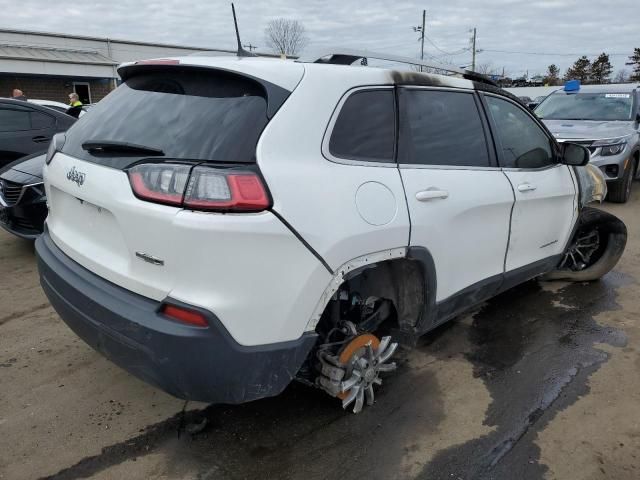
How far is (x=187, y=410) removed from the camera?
9.50 feet

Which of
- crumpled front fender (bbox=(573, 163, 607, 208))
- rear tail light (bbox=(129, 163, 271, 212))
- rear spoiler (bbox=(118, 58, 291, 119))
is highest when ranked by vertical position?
rear spoiler (bbox=(118, 58, 291, 119))

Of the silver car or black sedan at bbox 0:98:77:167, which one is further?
A: the silver car

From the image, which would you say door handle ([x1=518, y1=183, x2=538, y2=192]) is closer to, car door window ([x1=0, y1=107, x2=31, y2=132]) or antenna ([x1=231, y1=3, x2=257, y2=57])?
antenna ([x1=231, y1=3, x2=257, y2=57])

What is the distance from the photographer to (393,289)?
285 cm

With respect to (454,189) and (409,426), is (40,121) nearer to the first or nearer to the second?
(454,189)

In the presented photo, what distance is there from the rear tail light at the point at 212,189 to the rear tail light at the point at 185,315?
15.7 inches

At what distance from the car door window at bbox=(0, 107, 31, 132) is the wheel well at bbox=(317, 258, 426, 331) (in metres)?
5.99

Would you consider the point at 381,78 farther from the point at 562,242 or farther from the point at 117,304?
the point at 562,242

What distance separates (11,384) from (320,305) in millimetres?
2109

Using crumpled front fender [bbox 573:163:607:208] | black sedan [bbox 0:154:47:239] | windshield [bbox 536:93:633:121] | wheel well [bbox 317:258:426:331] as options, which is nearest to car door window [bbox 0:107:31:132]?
black sedan [bbox 0:154:47:239]

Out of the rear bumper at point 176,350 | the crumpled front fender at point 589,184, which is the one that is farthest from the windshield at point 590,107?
the rear bumper at point 176,350

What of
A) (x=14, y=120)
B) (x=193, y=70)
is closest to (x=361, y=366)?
(x=193, y=70)

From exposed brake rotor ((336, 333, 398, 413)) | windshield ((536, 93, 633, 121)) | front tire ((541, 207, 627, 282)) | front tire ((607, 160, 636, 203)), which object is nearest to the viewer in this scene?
exposed brake rotor ((336, 333, 398, 413))

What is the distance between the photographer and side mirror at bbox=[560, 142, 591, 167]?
387 centimetres
